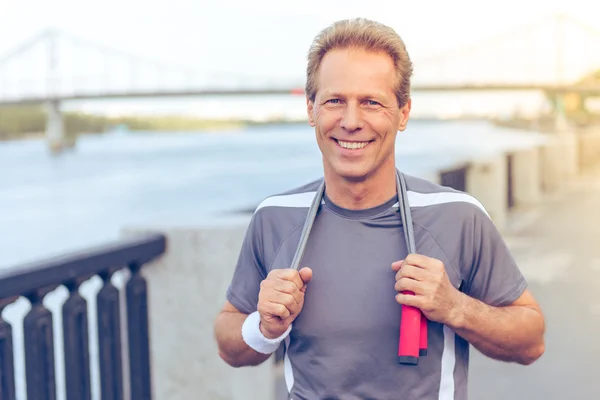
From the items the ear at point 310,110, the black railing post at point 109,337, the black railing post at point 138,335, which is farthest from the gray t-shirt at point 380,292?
the black railing post at point 138,335

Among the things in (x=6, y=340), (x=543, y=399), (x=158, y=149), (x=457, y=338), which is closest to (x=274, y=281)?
(x=457, y=338)

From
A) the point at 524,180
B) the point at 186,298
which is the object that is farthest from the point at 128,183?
the point at 186,298

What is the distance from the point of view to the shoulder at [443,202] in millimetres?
1907

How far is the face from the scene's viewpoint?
6.15ft

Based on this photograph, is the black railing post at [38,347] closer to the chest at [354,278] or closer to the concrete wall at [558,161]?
the chest at [354,278]

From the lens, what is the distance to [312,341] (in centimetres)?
191

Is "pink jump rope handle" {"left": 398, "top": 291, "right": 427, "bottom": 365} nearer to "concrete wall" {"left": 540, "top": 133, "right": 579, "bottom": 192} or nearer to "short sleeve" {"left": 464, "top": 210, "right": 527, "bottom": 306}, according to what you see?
"short sleeve" {"left": 464, "top": 210, "right": 527, "bottom": 306}

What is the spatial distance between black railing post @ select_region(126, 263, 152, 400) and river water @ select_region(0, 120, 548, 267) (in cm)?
30

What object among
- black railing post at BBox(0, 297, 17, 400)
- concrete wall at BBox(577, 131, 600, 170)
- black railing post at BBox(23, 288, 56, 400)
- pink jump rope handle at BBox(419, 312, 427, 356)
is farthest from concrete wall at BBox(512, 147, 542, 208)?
concrete wall at BBox(577, 131, 600, 170)

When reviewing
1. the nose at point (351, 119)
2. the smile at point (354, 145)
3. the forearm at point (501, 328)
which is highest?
the nose at point (351, 119)

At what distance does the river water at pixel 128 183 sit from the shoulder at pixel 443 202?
1.89 m

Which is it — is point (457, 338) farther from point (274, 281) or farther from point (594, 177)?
point (594, 177)

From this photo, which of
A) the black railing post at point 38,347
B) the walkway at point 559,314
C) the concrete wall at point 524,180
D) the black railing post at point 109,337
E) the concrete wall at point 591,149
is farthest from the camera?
the concrete wall at point 591,149

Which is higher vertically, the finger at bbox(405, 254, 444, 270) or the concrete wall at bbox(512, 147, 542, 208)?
the finger at bbox(405, 254, 444, 270)
